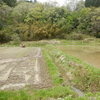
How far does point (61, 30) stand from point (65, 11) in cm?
999

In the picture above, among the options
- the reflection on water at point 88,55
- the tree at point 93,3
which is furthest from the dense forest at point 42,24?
the reflection on water at point 88,55

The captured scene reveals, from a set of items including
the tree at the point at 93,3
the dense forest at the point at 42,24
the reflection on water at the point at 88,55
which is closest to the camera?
the reflection on water at the point at 88,55

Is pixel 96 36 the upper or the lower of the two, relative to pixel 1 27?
lower

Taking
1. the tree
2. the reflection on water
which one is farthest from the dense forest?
the reflection on water

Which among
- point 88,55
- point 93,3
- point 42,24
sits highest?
point 93,3

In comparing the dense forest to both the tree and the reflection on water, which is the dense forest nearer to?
the tree

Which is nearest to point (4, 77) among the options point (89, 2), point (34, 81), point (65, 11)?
point (34, 81)

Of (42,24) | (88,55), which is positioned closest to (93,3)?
(42,24)

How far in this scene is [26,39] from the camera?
26.7m

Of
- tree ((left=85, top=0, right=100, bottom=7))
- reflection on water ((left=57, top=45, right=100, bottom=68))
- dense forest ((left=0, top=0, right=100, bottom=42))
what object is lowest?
reflection on water ((left=57, top=45, right=100, bottom=68))

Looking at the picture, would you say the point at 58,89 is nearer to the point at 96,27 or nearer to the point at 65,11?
the point at 96,27

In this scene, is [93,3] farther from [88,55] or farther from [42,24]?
[88,55]

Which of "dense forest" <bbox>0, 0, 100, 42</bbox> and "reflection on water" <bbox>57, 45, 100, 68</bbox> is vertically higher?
"dense forest" <bbox>0, 0, 100, 42</bbox>

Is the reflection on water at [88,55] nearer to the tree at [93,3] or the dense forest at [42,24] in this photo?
the dense forest at [42,24]
